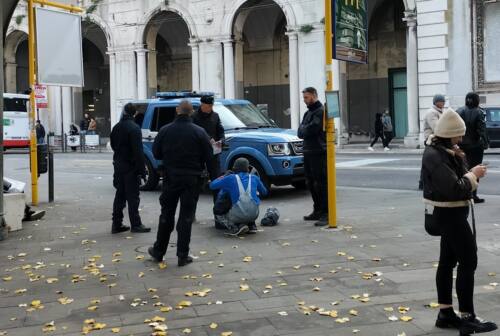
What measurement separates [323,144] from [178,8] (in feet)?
83.3

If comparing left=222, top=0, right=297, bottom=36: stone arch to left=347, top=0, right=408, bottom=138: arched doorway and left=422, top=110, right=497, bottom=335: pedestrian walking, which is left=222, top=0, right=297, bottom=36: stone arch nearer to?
left=347, top=0, right=408, bottom=138: arched doorway

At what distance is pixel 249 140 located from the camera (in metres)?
12.6

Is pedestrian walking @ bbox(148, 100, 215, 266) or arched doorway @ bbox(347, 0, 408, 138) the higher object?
arched doorway @ bbox(347, 0, 408, 138)

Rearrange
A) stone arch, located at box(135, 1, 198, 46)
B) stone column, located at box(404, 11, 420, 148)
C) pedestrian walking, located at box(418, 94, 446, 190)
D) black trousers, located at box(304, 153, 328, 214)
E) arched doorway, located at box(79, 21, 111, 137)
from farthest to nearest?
arched doorway, located at box(79, 21, 111, 137)
stone arch, located at box(135, 1, 198, 46)
stone column, located at box(404, 11, 420, 148)
pedestrian walking, located at box(418, 94, 446, 190)
black trousers, located at box(304, 153, 328, 214)

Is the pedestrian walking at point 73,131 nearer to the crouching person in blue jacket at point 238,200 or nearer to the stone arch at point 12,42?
the stone arch at point 12,42

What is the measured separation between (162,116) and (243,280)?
836 centimetres

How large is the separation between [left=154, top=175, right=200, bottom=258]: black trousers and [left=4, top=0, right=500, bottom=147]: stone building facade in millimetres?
20695

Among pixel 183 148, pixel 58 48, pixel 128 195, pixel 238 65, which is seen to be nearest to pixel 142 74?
pixel 238 65

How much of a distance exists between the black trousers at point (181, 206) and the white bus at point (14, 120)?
29354 millimetres

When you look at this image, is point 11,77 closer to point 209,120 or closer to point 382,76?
point 382,76

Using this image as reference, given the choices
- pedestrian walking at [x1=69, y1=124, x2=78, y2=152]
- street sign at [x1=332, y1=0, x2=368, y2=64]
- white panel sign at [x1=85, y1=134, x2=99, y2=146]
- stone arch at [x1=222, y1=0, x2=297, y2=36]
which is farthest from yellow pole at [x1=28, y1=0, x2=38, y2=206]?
pedestrian walking at [x1=69, y1=124, x2=78, y2=152]

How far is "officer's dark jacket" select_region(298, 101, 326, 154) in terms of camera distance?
31.0 feet

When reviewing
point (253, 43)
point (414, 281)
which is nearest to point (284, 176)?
point (414, 281)

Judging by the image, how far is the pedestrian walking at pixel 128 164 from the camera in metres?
9.27
